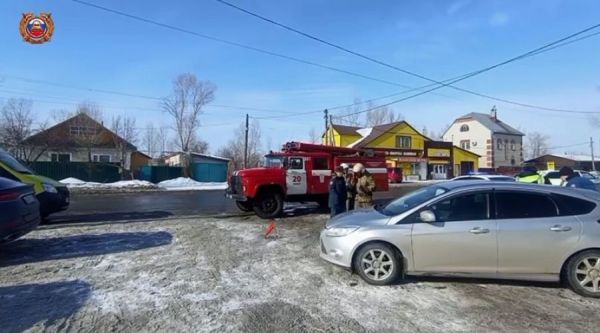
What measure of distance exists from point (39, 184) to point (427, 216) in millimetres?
10211

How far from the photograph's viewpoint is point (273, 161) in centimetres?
1402

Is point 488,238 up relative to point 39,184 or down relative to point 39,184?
down

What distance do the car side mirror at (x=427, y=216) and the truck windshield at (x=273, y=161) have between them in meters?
8.13

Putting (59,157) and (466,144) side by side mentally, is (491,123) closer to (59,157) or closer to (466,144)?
(466,144)

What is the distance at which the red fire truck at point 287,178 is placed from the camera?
13.1 meters

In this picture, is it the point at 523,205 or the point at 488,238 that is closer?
the point at 488,238

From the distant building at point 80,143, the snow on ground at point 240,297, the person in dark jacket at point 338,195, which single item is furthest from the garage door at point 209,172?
the snow on ground at point 240,297

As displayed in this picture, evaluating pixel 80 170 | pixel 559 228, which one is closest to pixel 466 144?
pixel 80 170

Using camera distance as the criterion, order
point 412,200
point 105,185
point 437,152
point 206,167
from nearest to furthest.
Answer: point 412,200 → point 105,185 → point 206,167 → point 437,152

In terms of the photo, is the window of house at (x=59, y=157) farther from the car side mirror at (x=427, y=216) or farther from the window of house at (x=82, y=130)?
the car side mirror at (x=427, y=216)

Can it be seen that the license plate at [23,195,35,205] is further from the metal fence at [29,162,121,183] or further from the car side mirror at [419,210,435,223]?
the metal fence at [29,162,121,183]

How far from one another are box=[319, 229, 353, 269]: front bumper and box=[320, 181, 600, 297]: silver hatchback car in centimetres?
1

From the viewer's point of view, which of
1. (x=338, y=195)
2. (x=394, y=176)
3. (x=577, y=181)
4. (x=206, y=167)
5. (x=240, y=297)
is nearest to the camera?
(x=240, y=297)

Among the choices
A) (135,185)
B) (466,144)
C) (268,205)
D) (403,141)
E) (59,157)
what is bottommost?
(268,205)
